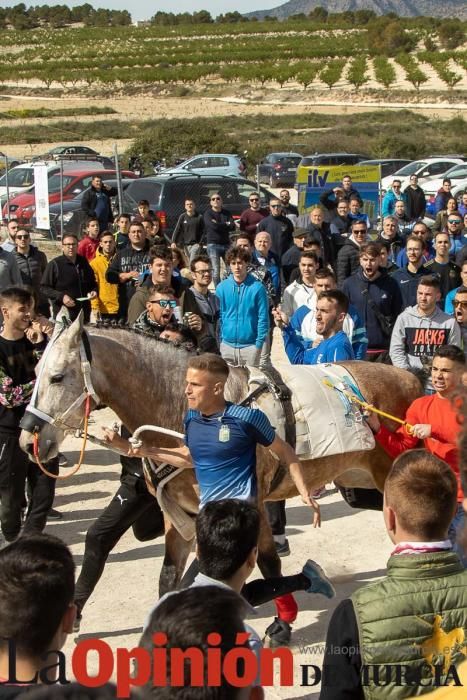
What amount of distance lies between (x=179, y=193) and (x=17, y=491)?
14770 mm

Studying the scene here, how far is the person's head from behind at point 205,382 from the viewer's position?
208 inches

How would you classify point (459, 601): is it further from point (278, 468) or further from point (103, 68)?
point (103, 68)

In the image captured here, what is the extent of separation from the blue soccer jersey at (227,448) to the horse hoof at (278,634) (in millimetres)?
1167

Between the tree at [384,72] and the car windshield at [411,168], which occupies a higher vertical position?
the car windshield at [411,168]

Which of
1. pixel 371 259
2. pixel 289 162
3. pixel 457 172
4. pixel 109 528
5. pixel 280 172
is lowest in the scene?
pixel 280 172

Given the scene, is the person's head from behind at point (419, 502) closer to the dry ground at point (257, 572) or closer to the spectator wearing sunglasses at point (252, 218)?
the dry ground at point (257, 572)

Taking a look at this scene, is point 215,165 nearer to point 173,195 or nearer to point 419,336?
point 173,195

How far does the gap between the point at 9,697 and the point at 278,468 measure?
3849 mm

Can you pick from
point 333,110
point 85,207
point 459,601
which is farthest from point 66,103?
point 459,601

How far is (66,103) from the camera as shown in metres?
70.2

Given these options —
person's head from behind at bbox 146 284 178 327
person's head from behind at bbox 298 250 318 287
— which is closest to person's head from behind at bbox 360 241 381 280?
person's head from behind at bbox 298 250 318 287

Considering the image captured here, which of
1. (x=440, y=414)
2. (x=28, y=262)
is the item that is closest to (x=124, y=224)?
(x=28, y=262)

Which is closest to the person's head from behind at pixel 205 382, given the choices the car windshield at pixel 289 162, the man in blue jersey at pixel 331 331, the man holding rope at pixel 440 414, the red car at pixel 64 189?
the man holding rope at pixel 440 414

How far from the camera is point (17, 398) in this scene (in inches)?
286
